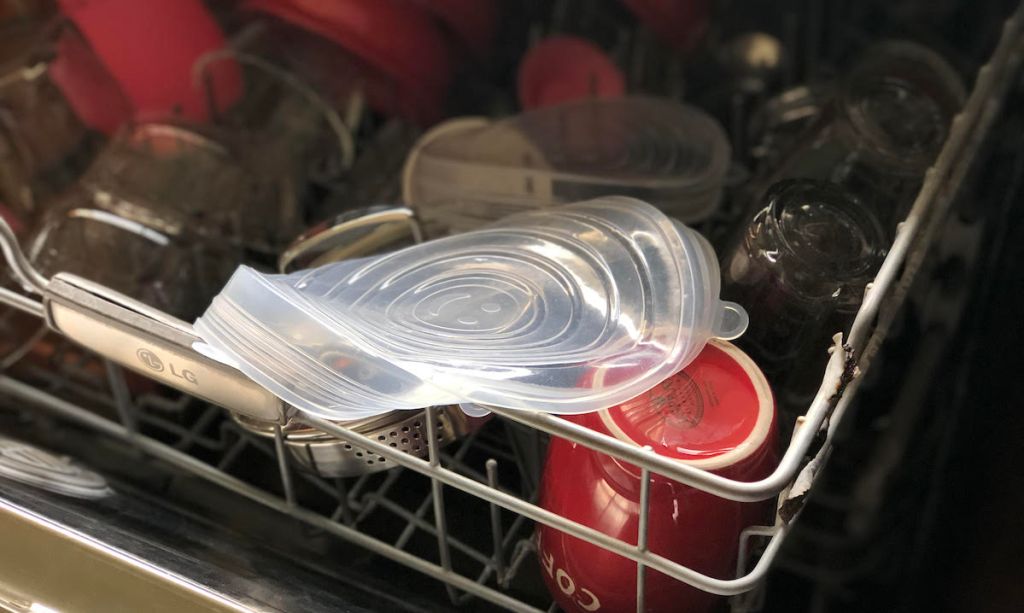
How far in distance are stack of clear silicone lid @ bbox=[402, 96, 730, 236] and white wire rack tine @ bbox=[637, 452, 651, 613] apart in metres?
0.30

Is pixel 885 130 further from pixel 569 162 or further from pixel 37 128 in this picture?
pixel 37 128

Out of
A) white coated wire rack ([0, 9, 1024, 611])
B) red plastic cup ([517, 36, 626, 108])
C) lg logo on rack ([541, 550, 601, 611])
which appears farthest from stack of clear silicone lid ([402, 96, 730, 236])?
lg logo on rack ([541, 550, 601, 611])

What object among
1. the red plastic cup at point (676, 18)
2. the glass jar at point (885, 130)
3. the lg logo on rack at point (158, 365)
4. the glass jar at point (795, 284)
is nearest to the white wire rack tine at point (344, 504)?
the lg logo on rack at point (158, 365)

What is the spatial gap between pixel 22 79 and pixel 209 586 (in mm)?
504

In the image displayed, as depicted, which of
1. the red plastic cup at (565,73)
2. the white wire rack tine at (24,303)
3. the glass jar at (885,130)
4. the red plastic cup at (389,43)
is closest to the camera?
the white wire rack tine at (24,303)

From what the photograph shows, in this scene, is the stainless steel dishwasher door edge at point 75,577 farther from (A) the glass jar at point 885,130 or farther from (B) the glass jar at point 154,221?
(A) the glass jar at point 885,130

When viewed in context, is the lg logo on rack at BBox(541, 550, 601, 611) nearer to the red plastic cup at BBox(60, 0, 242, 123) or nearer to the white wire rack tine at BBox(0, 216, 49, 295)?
the white wire rack tine at BBox(0, 216, 49, 295)

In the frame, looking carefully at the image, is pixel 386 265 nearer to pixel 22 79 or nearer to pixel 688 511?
pixel 688 511

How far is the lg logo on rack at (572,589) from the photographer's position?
21.7 inches

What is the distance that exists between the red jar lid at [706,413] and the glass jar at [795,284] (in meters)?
0.05

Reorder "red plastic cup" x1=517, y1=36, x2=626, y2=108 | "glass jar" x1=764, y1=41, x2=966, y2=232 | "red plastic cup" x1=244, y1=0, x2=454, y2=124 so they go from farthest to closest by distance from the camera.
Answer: "red plastic cup" x1=517, y1=36, x2=626, y2=108 < "red plastic cup" x1=244, y1=0, x2=454, y2=124 < "glass jar" x1=764, y1=41, x2=966, y2=232

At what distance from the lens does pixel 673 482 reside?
0.50 m

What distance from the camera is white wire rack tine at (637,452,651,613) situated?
470 millimetres

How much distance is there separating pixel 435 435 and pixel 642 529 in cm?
11
